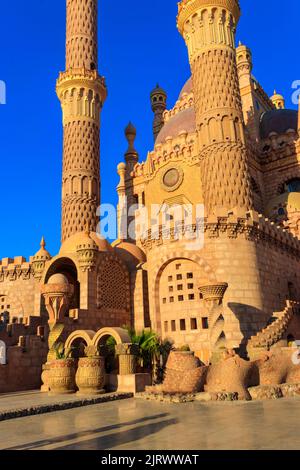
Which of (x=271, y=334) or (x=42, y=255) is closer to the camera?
(x=271, y=334)

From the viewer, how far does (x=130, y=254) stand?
26.2 m

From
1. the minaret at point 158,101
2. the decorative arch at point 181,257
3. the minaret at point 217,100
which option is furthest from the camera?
the minaret at point 158,101

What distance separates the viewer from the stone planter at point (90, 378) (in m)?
13.8

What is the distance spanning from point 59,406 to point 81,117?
27765 mm

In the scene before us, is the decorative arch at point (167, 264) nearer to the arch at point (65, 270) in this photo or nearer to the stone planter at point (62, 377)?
the arch at point (65, 270)

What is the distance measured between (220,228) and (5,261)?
18760 mm

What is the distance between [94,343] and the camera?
15.8 metres

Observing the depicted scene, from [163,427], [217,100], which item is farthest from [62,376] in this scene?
[217,100]

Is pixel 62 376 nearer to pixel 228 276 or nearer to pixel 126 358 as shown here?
pixel 126 358

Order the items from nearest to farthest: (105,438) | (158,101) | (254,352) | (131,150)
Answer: (105,438), (254,352), (131,150), (158,101)

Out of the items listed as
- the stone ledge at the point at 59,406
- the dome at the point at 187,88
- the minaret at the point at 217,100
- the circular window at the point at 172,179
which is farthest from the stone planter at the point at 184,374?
the dome at the point at 187,88

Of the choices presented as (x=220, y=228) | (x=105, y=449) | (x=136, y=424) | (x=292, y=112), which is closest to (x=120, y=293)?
(x=220, y=228)

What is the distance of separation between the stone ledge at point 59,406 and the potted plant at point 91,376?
91 centimetres

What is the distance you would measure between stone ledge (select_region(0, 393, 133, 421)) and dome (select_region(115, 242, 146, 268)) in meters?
12.6
